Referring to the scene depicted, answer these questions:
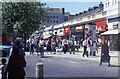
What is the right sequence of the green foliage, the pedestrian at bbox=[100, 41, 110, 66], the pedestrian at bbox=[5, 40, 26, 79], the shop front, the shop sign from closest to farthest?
the pedestrian at bbox=[5, 40, 26, 79] → the pedestrian at bbox=[100, 41, 110, 66] → the green foliage → the shop front → the shop sign

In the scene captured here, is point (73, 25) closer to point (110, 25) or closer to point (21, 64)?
point (110, 25)

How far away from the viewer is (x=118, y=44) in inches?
1639

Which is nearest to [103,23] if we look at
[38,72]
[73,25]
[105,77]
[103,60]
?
[73,25]

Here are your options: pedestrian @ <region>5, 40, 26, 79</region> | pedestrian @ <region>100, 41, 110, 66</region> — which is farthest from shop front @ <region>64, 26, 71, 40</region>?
pedestrian @ <region>5, 40, 26, 79</region>

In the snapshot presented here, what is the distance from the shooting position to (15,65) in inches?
376

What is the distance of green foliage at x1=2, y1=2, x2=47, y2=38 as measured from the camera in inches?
1875

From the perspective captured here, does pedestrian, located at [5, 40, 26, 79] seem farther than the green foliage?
No

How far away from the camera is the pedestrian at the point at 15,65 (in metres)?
9.48

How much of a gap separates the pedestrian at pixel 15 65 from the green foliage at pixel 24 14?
37.9 m

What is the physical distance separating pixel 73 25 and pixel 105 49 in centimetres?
4980

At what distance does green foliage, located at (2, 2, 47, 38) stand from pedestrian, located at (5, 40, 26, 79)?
1493 inches

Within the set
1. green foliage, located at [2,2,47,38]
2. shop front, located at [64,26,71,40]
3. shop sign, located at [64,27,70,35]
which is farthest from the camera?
shop sign, located at [64,27,70,35]

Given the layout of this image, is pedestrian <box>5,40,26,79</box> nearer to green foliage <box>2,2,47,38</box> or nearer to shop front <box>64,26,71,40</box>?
green foliage <box>2,2,47,38</box>

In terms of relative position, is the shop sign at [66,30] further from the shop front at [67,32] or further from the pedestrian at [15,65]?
the pedestrian at [15,65]
